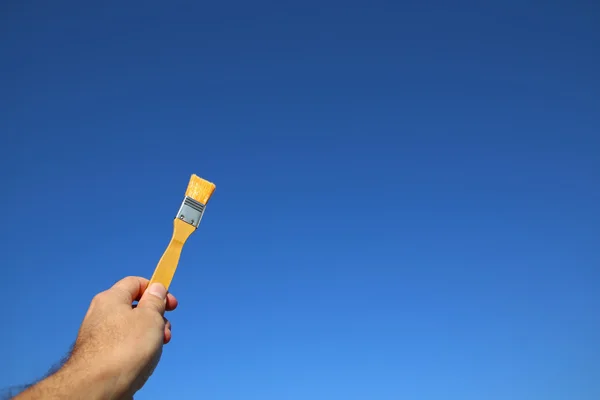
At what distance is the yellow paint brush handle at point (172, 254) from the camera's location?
486cm

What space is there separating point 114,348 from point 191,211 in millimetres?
2298

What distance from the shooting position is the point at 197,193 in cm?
571

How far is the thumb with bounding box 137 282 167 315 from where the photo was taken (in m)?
4.28

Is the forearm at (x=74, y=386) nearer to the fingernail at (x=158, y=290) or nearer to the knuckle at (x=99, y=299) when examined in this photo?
the knuckle at (x=99, y=299)

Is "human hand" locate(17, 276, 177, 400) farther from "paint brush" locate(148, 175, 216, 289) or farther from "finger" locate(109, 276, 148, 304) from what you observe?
"paint brush" locate(148, 175, 216, 289)

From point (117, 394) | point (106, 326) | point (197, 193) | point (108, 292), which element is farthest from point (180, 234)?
point (117, 394)

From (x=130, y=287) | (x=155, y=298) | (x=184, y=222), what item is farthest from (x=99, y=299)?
(x=184, y=222)

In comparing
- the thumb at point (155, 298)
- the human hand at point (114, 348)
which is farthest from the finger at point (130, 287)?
the thumb at point (155, 298)

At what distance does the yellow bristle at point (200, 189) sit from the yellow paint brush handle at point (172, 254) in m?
0.39

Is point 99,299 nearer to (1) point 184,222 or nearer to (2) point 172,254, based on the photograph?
(2) point 172,254

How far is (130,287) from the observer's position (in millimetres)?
4453

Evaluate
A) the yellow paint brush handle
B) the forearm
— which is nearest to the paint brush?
the yellow paint brush handle

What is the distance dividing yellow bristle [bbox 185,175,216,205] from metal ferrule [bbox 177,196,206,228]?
60mm

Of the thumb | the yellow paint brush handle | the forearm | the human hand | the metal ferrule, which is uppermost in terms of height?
the metal ferrule
